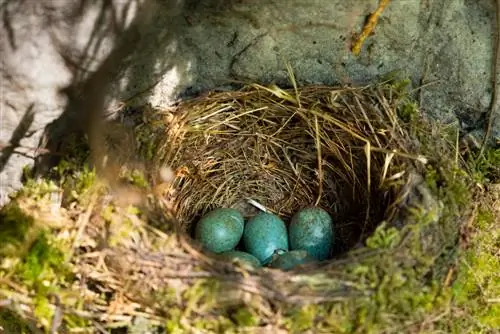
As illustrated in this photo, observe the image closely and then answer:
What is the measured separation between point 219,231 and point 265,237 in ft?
0.49

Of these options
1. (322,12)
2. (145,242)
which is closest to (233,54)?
(322,12)

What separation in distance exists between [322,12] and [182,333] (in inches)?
40.4

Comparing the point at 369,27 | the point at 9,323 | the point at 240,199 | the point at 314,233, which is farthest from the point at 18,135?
the point at 369,27

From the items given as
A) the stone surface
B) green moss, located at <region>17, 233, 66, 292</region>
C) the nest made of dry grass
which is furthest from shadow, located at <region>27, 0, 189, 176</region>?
green moss, located at <region>17, 233, 66, 292</region>

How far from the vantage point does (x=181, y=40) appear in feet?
7.29

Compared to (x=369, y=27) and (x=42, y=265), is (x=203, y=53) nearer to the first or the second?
(x=369, y=27)

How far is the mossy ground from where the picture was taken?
179 cm

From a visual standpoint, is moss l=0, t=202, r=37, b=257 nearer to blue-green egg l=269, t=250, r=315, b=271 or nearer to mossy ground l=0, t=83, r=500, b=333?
mossy ground l=0, t=83, r=500, b=333

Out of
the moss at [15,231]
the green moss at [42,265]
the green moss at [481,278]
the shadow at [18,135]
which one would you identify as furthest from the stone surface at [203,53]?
the green moss at [481,278]

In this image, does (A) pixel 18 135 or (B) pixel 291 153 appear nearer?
(A) pixel 18 135

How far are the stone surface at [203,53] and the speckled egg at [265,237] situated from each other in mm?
456

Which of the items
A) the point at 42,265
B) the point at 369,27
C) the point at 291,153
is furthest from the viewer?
the point at 291,153

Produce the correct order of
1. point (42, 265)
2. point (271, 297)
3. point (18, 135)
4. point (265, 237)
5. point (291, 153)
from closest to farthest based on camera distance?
point (271, 297) → point (42, 265) → point (18, 135) → point (265, 237) → point (291, 153)

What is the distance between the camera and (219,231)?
226 cm
